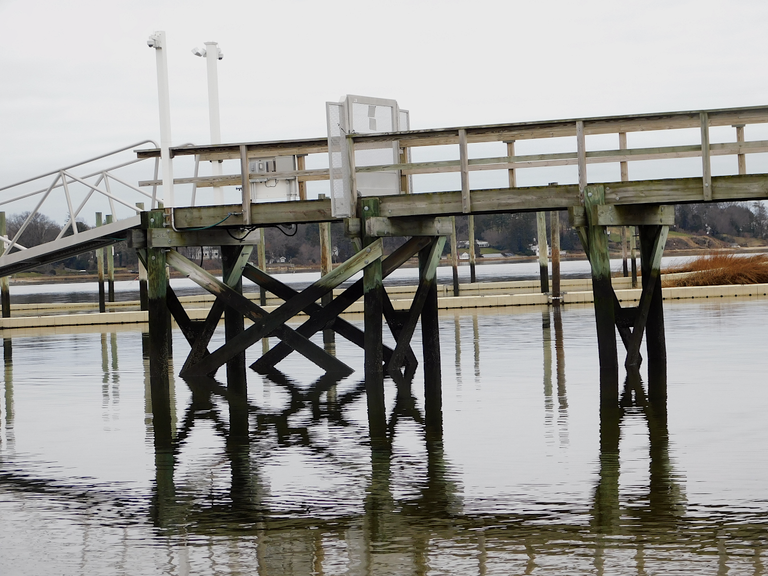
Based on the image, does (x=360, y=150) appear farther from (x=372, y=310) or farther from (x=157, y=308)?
(x=157, y=308)

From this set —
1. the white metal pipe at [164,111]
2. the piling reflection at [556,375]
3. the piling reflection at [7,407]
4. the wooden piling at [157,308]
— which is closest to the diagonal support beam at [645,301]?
the piling reflection at [556,375]

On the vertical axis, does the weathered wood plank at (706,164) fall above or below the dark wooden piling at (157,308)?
above

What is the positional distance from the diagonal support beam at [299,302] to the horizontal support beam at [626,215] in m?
2.70

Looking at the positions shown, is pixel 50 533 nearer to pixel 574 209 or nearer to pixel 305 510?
pixel 305 510

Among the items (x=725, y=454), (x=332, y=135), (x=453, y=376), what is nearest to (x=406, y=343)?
(x=453, y=376)

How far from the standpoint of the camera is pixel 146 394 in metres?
15.7

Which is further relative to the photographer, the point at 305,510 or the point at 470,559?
the point at 305,510

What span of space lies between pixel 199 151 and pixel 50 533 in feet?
30.0

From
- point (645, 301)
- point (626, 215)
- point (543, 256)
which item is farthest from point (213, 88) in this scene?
point (543, 256)

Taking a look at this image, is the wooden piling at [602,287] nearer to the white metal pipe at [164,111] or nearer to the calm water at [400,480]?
the calm water at [400,480]

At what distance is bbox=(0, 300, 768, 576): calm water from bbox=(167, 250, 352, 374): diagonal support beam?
0.59m

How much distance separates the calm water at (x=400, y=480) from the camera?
267 inches

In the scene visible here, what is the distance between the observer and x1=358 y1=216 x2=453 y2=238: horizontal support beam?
591 inches

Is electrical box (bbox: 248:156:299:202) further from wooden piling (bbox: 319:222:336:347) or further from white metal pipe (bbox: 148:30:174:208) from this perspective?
wooden piling (bbox: 319:222:336:347)
